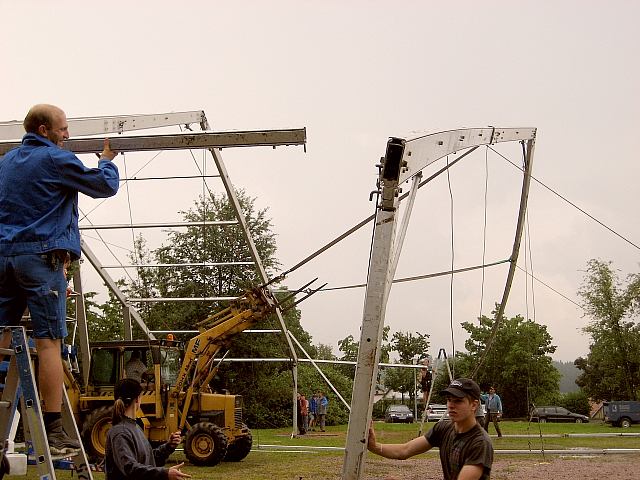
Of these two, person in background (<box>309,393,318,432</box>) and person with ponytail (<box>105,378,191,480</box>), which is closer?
person with ponytail (<box>105,378,191,480</box>)

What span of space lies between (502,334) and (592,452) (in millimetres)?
31248

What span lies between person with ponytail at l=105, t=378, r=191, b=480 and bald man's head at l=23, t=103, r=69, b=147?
1.41 metres

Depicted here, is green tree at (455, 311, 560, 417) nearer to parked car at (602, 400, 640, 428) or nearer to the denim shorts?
parked car at (602, 400, 640, 428)

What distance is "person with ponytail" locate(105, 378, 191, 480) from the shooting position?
4.48 metres

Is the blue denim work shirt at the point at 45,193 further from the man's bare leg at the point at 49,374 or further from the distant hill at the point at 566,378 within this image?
the distant hill at the point at 566,378

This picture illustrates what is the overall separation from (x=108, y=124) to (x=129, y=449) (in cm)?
686

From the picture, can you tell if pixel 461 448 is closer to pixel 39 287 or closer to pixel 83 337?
pixel 39 287

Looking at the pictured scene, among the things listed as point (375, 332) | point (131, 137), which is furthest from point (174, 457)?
point (375, 332)

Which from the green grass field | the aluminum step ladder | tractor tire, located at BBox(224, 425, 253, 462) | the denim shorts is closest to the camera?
the aluminum step ladder

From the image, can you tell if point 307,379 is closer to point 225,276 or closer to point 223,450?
point 225,276

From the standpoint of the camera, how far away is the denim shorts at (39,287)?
3904 millimetres

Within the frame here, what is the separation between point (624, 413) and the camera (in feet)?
128

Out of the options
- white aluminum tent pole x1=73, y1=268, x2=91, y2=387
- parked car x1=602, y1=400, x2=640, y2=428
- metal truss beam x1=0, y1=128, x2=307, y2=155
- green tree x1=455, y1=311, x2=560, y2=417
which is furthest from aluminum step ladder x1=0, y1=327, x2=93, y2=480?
green tree x1=455, y1=311, x2=560, y2=417

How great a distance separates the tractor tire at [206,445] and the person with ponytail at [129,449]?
11.6 m
